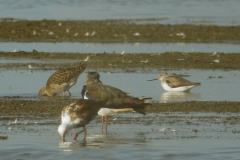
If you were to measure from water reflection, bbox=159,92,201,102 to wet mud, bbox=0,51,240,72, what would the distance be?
4550mm

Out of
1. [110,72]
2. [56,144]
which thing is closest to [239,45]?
[110,72]

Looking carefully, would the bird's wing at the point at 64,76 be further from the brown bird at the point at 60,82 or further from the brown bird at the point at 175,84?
the brown bird at the point at 175,84

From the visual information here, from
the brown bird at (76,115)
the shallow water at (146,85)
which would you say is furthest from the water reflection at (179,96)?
the brown bird at (76,115)

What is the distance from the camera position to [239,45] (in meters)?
27.8

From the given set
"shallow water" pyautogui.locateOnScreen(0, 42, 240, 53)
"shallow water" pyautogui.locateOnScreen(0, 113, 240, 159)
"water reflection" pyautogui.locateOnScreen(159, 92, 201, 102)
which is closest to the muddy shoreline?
"shallow water" pyautogui.locateOnScreen(0, 113, 240, 159)

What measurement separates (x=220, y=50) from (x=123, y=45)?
5.52 m

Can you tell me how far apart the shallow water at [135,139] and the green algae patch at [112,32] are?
1957 cm

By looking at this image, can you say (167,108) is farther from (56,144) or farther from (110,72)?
(110,72)

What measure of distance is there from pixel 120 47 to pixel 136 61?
536 centimetres

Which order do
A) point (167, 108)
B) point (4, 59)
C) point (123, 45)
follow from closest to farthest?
point (167, 108)
point (4, 59)
point (123, 45)

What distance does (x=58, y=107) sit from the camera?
1206 centimetres

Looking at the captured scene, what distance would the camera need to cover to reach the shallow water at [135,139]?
27.1ft

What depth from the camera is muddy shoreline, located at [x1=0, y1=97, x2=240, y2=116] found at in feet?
37.5

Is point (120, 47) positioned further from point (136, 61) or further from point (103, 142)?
point (103, 142)
